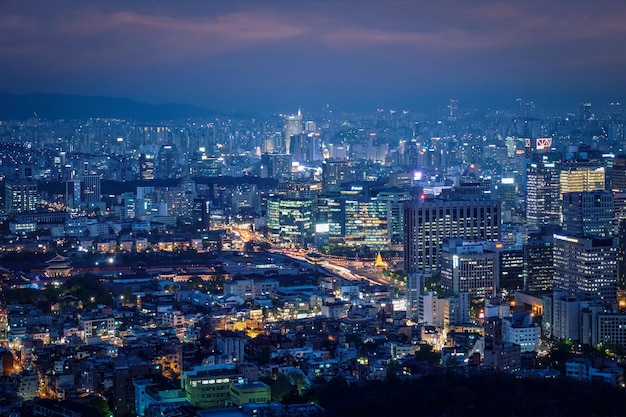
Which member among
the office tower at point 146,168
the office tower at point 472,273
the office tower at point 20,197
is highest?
the office tower at point 146,168

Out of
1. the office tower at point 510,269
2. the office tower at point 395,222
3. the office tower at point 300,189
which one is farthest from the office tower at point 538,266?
the office tower at point 300,189

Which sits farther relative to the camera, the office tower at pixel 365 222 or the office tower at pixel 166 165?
the office tower at pixel 166 165

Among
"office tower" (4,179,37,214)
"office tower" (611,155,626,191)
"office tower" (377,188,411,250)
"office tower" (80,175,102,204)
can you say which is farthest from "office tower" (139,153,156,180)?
"office tower" (611,155,626,191)

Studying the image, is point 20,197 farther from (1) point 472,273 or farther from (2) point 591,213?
(1) point 472,273

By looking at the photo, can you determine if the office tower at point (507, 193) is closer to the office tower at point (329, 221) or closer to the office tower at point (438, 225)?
the office tower at point (329, 221)

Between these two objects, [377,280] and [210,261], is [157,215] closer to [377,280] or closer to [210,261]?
[210,261]
